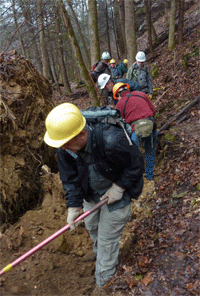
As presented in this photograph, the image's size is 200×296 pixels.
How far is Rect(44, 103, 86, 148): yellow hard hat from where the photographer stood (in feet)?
7.83

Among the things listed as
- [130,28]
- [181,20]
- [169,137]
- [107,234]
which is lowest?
[169,137]

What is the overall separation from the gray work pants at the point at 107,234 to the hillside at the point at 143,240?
0.17m

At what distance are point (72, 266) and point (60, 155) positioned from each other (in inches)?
89.7

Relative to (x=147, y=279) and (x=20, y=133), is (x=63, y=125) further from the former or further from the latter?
(x=20, y=133)

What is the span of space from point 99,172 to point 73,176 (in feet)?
1.34

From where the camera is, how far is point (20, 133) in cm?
516

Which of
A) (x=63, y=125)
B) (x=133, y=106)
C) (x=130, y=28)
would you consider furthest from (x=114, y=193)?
(x=130, y=28)

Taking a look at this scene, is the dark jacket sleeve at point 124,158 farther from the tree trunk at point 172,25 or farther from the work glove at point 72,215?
the tree trunk at point 172,25

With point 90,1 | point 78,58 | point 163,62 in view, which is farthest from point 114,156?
point 163,62

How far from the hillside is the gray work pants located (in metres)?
0.17

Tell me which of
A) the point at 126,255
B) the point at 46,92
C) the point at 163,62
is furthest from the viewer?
the point at 163,62

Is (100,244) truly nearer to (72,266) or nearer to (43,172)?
(72,266)

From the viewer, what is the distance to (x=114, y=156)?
8.47 ft

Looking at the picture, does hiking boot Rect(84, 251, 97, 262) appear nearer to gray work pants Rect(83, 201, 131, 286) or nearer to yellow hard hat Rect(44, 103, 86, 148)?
gray work pants Rect(83, 201, 131, 286)
